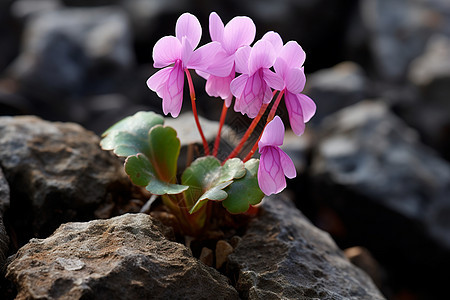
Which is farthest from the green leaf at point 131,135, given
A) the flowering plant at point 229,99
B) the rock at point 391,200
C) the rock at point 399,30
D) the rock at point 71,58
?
the rock at point 399,30

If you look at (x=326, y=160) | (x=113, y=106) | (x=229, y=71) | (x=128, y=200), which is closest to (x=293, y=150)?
(x=326, y=160)

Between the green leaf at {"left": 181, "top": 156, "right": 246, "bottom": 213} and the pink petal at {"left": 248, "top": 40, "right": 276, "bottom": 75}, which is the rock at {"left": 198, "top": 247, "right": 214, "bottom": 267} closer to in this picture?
the green leaf at {"left": 181, "top": 156, "right": 246, "bottom": 213}

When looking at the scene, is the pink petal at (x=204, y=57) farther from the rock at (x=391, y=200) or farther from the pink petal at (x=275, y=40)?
the rock at (x=391, y=200)

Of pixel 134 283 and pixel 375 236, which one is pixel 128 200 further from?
pixel 375 236

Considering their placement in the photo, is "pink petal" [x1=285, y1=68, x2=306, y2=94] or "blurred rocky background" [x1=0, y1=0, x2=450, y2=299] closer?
"pink petal" [x1=285, y1=68, x2=306, y2=94]

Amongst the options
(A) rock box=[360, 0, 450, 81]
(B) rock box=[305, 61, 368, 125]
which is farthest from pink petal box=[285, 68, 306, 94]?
(A) rock box=[360, 0, 450, 81]

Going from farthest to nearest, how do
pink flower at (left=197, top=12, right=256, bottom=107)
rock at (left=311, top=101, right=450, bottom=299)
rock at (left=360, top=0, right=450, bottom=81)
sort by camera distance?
rock at (left=360, top=0, right=450, bottom=81)
rock at (left=311, top=101, right=450, bottom=299)
pink flower at (left=197, top=12, right=256, bottom=107)

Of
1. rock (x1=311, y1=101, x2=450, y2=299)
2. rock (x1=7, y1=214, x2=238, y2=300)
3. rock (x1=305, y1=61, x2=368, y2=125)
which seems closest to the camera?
rock (x1=7, y1=214, x2=238, y2=300)

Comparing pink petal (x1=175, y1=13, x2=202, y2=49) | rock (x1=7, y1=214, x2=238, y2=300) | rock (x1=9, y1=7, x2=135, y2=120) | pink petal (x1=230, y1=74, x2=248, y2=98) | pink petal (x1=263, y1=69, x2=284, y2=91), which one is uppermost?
pink petal (x1=175, y1=13, x2=202, y2=49)

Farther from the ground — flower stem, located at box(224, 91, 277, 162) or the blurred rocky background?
flower stem, located at box(224, 91, 277, 162)
